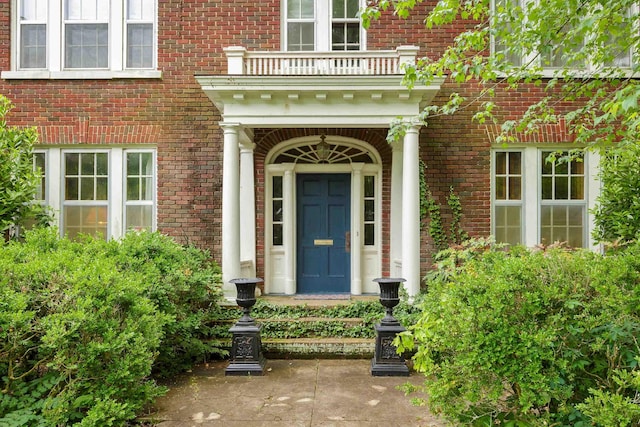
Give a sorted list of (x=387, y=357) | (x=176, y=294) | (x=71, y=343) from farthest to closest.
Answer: (x=176, y=294) → (x=387, y=357) → (x=71, y=343)

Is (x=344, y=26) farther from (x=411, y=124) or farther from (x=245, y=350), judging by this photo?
(x=245, y=350)

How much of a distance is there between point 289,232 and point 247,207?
89 cm

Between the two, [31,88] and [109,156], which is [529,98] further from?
[31,88]

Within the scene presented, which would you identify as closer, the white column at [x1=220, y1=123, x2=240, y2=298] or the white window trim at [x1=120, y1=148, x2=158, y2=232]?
the white column at [x1=220, y1=123, x2=240, y2=298]

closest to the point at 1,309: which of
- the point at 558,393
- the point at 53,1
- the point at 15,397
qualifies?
the point at 15,397

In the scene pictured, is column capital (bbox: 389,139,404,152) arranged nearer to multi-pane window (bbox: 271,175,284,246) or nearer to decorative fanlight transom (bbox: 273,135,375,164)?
decorative fanlight transom (bbox: 273,135,375,164)

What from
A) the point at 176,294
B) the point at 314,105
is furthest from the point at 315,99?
the point at 176,294

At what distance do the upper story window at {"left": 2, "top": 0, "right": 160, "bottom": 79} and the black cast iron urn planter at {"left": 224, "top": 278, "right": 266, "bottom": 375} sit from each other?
4.75 metres

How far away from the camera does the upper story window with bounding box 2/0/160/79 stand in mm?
7605

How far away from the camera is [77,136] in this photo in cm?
747

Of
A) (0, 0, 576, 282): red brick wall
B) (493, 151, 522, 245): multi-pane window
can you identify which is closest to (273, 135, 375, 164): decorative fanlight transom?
(0, 0, 576, 282): red brick wall

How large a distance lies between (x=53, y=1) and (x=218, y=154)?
401 centimetres

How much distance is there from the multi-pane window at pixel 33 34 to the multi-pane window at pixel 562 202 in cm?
914

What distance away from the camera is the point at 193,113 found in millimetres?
7578
